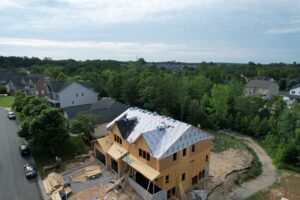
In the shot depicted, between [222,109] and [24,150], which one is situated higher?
[222,109]

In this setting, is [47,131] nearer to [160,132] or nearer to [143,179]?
[143,179]

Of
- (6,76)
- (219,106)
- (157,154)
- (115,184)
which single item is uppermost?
(6,76)

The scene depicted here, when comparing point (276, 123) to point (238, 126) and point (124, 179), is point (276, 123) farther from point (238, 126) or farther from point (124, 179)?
point (124, 179)

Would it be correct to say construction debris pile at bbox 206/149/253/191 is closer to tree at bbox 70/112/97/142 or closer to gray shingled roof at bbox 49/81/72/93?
tree at bbox 70/112/97/142

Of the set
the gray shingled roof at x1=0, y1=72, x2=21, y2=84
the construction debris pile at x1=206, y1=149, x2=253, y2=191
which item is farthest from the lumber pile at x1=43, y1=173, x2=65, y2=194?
the gray shingled roof at x1=0, y1=72, x2=21, y2=84

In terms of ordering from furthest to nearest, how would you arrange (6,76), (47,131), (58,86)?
(6,76) < (58,86) < (47,131)

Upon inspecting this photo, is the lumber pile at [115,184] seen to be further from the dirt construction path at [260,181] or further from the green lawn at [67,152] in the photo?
the dirt construction path at [260,181]

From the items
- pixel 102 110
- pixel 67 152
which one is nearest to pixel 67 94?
pixel 102 110
